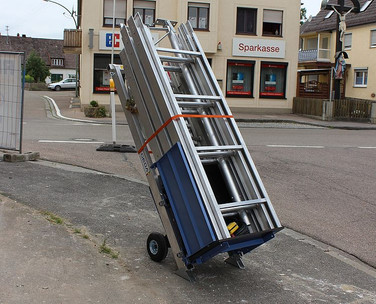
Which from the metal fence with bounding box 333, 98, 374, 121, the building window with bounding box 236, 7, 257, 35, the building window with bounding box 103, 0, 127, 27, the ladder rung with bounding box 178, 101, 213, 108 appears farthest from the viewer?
the building window with bounding box 236, 7, 257, 35

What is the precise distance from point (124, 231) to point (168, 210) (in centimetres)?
137

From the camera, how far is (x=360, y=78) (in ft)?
130

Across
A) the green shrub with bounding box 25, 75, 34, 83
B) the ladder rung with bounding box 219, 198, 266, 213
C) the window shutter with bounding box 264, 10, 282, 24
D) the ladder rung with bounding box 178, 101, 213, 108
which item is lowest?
the ladder rung with bounding box 219, 198, 266, 213

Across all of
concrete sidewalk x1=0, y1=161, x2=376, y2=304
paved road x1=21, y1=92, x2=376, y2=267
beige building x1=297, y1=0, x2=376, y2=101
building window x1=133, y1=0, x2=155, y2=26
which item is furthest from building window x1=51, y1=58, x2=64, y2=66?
concrete sidewalk x1=0, y1=161, x2=376, y2=304

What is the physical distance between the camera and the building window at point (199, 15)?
28062 millimetres

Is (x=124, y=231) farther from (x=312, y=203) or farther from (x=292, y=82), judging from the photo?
(x=292, y=82)

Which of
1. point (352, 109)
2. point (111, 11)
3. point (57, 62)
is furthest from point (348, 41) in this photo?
point (57, 62)

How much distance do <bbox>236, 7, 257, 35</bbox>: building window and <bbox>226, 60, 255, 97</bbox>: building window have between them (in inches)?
68.6

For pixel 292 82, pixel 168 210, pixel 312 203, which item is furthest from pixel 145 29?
pixel 292 82

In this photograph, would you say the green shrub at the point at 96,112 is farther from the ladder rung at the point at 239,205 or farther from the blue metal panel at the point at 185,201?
the ladder rung at the point at 239,205

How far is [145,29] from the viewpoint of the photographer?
5.00 meters

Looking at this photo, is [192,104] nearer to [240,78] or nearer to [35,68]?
[240,78]

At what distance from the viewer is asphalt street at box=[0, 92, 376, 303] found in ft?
14.6

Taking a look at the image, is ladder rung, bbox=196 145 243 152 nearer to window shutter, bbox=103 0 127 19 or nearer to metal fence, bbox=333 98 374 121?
window shutter, bbox=103 0 127 19
